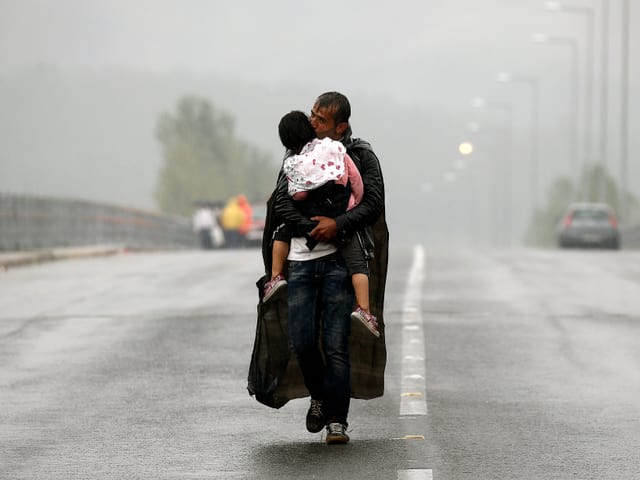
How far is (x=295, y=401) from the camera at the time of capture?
10.3 meters

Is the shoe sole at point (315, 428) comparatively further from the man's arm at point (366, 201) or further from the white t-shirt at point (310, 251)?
the man's arm at point (366, 201)

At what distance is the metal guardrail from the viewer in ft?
105

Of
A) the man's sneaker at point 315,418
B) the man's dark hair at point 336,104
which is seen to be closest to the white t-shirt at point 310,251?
the man's dark hair at point 336,104

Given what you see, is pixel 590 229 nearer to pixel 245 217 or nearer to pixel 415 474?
pixel 245 217

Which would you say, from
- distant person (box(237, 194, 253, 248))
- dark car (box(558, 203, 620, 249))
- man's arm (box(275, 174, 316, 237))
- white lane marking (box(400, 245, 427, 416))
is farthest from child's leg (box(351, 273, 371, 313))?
dark car (box(558, 203, 620, 249))

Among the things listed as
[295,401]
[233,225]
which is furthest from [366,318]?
[233,225]

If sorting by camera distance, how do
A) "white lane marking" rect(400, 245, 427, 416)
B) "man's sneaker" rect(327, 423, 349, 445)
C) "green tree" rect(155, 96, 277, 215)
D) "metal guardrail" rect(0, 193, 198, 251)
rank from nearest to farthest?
"man's sneaker" rect(327, 423, 349, 445)
"white lane marking" rect(400, 245, 427, 416)
"metal guardrail" rect(0, 193, 198, 251)
"green tree" rect(155, 96, 277, 215)

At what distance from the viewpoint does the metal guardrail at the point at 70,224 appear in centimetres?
3195

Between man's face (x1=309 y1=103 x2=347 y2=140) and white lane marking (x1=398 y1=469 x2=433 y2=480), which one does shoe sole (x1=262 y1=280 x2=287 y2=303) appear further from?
white lane marking (x1=398 y1=469 x2=433 y2=480)

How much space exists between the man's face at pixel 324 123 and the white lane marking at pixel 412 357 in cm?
196

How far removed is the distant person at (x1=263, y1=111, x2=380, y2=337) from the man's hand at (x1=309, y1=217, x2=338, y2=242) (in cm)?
6

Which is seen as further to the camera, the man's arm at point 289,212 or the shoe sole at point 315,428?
the shoe sole at point 315,428

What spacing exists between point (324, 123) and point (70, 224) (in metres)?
29.7

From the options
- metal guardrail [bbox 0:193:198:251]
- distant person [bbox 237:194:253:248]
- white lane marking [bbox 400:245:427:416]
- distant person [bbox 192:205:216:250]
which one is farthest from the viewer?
distant person [bbox 192:205:216:250]
